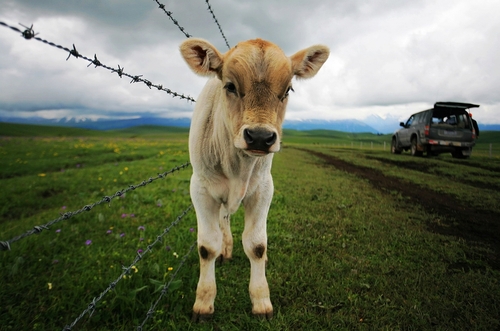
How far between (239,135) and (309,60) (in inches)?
47.8

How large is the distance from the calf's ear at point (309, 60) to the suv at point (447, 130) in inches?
561

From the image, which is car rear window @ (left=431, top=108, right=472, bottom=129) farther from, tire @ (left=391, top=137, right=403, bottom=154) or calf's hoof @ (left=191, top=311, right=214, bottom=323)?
calf's hoof @ (left=191, top=311, right=214, bottom=323)

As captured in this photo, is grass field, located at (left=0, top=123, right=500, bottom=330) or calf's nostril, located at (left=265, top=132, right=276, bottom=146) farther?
grass field, located at (left=0, top=123, right=500, bottom=330)

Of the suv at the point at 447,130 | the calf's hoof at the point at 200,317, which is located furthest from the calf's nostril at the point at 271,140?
the suv at the point at 447,130

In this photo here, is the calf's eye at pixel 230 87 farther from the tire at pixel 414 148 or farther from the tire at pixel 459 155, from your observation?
the tire at pixel 414 148

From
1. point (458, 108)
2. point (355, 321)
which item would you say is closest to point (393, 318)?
point (355, 321)

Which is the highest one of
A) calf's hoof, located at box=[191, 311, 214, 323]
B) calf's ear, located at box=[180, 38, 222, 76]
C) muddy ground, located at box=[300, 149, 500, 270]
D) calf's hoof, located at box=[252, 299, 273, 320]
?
calf's ear, located at box=[180, 38, 222, 76]

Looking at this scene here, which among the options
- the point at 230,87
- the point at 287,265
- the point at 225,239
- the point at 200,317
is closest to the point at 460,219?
the point at 287,265

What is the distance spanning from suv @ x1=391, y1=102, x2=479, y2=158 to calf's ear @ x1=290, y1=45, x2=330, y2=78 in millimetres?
14246

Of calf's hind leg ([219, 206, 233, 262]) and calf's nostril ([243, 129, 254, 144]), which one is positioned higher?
calf's nostril ([243, 129, 254, 144])

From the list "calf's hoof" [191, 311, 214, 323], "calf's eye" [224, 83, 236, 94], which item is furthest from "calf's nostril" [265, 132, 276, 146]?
"calf's hoof" [191, 311, 214, 323]

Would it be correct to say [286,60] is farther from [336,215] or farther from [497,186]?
[497,186]

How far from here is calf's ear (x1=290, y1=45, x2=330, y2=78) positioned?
2754mm

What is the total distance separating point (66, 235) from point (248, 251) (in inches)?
129
